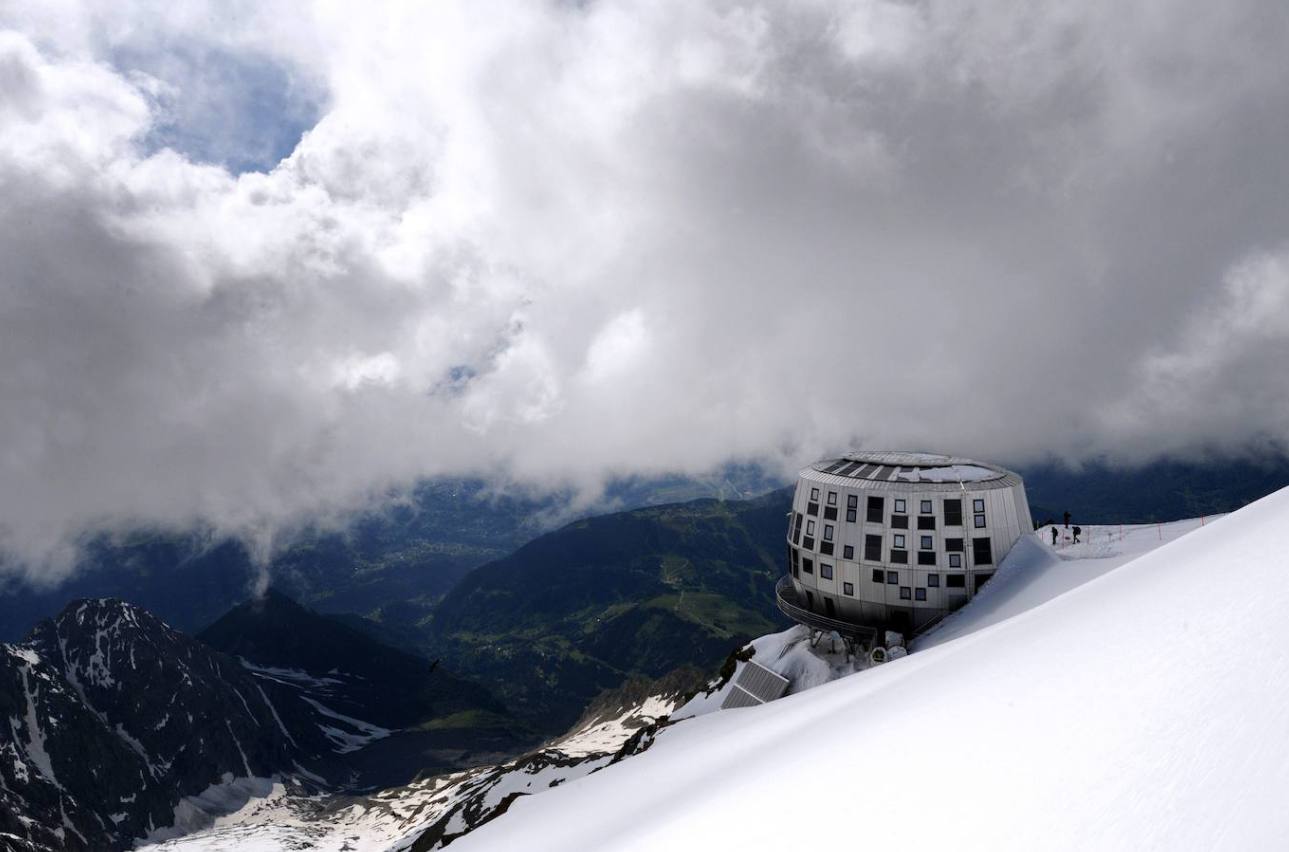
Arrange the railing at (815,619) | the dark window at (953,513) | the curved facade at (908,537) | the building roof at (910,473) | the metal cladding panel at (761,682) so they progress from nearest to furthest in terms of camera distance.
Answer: the curved facade at (908,537) < the dark window at (953,513) < the building roof at (910,473) < the railing at (815,619) < the metal cladding panel at (761,682)

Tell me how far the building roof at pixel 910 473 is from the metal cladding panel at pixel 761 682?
20.6 metres

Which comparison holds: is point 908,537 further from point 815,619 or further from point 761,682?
point 761,682

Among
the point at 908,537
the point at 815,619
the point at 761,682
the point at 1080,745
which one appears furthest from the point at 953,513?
the point at 1080,745

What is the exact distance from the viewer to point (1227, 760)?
5.59 metres

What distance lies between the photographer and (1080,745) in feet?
23.5

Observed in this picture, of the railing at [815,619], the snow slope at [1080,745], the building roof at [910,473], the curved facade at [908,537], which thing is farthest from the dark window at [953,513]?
the snow slope at [1080,745]

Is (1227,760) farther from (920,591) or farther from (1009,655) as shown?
(920,591)

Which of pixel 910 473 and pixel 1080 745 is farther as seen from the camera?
pixel 910 473

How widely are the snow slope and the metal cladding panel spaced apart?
167ft

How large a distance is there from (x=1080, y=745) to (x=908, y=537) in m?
53.9

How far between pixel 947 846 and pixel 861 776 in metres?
2.72

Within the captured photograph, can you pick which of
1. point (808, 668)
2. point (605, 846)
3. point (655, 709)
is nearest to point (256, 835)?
point (655, 709)

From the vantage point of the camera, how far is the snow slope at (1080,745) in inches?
221

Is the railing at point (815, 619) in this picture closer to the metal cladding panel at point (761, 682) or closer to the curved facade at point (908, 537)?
the curved facade at point (908, 537)
